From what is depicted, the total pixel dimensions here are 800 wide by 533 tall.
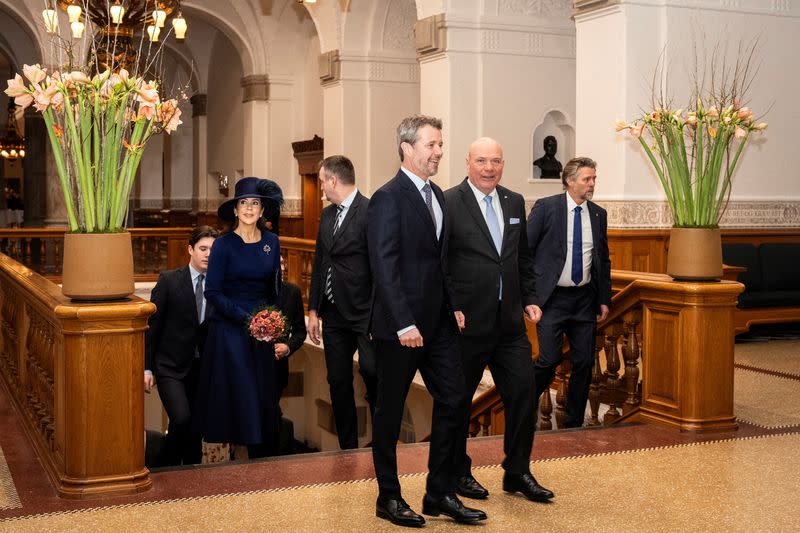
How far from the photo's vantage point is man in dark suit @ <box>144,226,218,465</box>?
5633 millimetres

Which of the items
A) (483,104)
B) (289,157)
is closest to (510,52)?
(483,104)

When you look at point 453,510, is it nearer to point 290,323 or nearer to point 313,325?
point 290,323

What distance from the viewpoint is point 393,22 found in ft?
53.4

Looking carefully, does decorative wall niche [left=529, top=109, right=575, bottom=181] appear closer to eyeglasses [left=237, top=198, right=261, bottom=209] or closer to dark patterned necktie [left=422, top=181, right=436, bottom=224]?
eyeglasses [left=237, top=198, right=261, bottom=209]

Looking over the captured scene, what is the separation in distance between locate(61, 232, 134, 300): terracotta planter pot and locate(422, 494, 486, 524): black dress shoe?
1733 millimetres

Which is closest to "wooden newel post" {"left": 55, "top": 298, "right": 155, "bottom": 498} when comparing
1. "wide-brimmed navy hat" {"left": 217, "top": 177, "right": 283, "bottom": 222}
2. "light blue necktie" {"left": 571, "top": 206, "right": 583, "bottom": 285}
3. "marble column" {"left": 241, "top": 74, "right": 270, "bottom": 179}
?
"wide-brimmed navy hat" {"left": 217, "top": 177, "right": 283, "bottom": 222}

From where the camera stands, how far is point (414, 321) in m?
4.16

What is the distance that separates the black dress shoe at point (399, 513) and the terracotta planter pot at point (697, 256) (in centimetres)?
260

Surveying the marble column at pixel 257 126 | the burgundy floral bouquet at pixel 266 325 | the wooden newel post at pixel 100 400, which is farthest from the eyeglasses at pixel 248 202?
the marble column at pixel 257 126

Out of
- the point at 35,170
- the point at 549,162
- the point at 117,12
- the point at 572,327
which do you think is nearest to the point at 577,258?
the point at 572,327

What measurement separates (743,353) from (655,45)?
318cm

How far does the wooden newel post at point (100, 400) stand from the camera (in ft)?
15.1

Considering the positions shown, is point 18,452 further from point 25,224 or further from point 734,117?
point 25,224

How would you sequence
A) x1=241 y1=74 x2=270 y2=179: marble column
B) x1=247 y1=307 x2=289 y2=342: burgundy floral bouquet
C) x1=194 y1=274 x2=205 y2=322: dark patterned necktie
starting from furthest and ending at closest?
1. x1=241 y1=74 x2=270 y2=179: marble column
2. x1=194 y1=274 x2=205 y2=322: dark patterned necktie
3. x1=247 y1=307 x2=289 y2=342: burgundy floral bouquet
